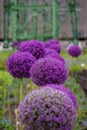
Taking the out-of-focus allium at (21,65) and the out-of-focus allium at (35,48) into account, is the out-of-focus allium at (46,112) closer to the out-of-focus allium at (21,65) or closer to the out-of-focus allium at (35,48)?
the out-of-focus allium at (21,65)

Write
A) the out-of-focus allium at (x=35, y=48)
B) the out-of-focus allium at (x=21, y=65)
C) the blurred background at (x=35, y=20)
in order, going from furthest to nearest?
the blurred background at (x=35, y=20) → the out-of-focus allium at (x=35, y=48) → the out-of-focus allium at (x=21, y=65)

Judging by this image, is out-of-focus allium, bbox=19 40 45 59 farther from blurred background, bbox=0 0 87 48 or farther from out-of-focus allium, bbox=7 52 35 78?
blurred background, bbox=0 0 87 48

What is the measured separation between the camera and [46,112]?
4.22ft

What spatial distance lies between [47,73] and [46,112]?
75cm

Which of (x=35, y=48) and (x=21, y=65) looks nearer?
(x=21, y=65)

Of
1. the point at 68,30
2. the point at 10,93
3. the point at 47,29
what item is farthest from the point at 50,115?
the point at 68,30

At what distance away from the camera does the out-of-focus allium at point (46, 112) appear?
4.23 ft

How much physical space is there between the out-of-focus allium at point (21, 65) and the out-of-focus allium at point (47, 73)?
41 cm

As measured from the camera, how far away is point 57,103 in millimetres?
1309

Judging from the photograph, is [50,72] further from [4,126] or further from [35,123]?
[4,126]

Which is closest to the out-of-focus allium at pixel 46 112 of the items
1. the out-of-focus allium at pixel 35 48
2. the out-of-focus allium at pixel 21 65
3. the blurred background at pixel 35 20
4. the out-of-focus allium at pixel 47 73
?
the out-of-focus allium at pixel 47 73

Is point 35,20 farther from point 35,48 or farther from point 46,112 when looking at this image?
point 46,112

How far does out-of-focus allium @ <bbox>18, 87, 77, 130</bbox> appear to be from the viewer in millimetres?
1290

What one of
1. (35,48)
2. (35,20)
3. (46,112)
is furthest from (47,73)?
(35,20)
